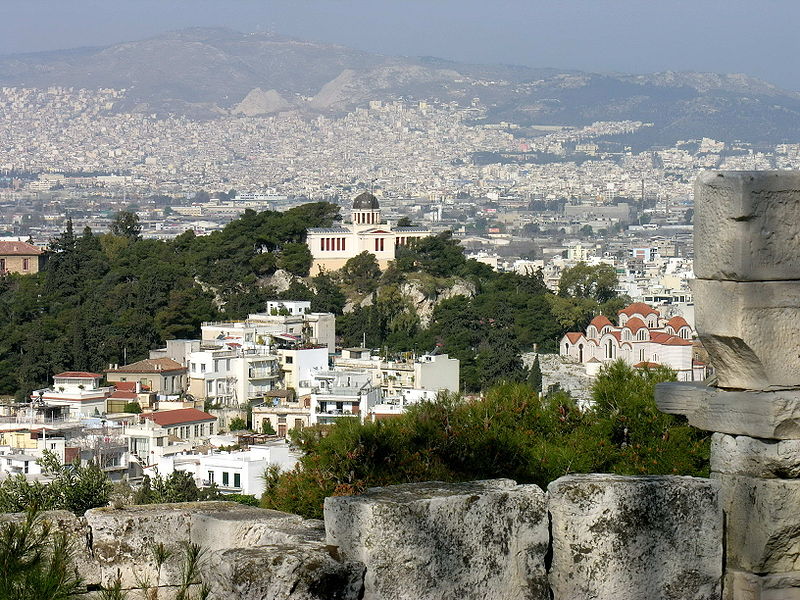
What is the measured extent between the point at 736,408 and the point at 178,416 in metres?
29.8

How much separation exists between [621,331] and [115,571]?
44459mm

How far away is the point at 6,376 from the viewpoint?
42.7 metres

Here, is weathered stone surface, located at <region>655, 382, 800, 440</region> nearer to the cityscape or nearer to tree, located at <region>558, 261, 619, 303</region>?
the cityscape

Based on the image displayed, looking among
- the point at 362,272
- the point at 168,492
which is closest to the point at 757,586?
the point at 168,492

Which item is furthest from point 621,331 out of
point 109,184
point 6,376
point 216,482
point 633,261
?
point 109,184

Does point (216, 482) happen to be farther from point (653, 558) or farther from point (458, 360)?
point (653, 558)

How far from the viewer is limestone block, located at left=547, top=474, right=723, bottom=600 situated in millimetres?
3688

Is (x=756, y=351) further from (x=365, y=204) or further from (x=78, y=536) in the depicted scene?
(x=365, y=204)

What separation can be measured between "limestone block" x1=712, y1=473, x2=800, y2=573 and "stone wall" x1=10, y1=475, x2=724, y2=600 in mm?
18

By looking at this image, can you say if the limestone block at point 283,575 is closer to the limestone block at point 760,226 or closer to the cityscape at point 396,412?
the cityscape at point 396,412

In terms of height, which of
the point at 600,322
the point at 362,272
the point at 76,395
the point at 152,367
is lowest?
the point at 76,395

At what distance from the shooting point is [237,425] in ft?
116

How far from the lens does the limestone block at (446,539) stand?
3.49 metres

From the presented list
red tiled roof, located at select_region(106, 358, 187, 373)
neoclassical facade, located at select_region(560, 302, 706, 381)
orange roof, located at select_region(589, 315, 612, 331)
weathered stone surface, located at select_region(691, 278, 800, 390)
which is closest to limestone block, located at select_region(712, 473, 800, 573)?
weathered stone surface, located at select_region(691, 278, 800, 390)
